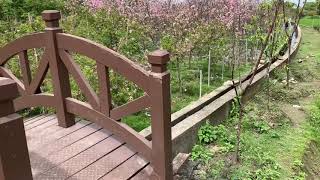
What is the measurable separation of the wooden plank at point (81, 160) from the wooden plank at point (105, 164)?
0.14ft

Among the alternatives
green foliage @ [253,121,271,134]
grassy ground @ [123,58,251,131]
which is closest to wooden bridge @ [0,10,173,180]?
grassy ground @ [123,58,251,131]

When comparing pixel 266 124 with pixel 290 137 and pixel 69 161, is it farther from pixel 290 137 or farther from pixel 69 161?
pixel 69 161

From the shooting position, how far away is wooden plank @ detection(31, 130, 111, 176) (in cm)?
301

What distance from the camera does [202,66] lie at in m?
7.90

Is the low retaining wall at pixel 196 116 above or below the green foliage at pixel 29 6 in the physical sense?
below

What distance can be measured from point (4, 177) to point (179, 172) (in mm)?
2349

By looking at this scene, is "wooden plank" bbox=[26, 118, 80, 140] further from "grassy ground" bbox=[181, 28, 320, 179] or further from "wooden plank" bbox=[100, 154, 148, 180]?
"grassy ground" bbox=[181, 28, 320, 179]

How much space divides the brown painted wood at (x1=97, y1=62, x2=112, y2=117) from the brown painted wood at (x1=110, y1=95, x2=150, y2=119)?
0.07 meters

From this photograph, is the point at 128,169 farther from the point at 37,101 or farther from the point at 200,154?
the point at 200,154

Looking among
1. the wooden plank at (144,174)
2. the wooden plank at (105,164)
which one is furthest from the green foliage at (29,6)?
the wooden plank at (144,174)

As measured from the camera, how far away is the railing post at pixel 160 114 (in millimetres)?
2518

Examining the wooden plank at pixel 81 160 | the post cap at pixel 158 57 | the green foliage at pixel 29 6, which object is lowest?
the wooden plank at pixel 81 160

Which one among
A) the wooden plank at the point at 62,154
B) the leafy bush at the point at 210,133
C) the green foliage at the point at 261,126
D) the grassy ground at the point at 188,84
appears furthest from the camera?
the grassy ground at the point at 188,84

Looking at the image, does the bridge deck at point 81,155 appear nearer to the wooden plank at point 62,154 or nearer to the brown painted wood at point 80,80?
the wooden plank at point 62,154
